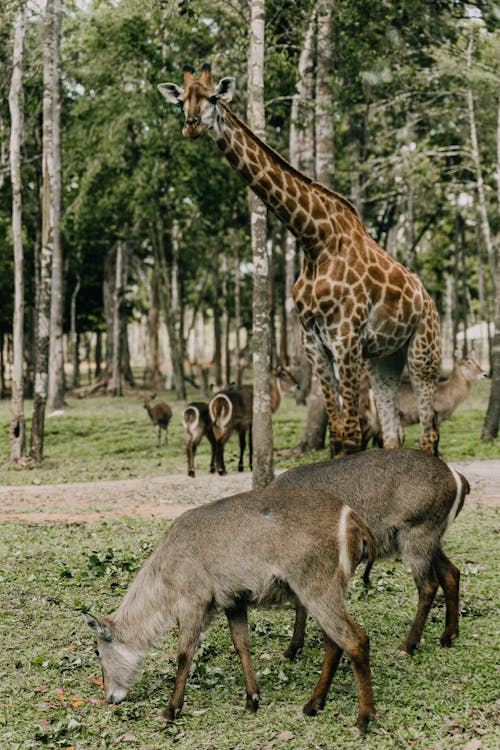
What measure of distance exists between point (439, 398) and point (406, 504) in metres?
11.1

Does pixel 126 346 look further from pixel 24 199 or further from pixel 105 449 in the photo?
pixel 105 449

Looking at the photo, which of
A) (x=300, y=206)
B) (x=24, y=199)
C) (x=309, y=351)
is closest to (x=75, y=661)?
(x=309, y=351)

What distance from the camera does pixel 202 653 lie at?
6.34 meters

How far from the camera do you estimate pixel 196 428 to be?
49.4 ft

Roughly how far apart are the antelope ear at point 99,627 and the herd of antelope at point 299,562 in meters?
0.01

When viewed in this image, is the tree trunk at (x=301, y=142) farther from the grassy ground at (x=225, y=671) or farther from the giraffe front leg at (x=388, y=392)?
the grassy ground at (x=225, y=671)

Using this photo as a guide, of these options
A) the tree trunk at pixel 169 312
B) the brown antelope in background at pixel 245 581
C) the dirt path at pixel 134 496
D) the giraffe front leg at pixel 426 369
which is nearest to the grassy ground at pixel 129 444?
the dirt path at pixel 134 496

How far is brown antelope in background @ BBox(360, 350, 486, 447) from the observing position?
14891 millimetres

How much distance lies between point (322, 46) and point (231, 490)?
7.38 m

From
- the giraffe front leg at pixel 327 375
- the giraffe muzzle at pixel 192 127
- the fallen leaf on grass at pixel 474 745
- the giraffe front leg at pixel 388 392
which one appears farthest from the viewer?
the giraffe front leg at pixel 388 392

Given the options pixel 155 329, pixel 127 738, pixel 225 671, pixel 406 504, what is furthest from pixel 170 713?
pixel 155 329

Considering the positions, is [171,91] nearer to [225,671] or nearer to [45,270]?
[225,671]

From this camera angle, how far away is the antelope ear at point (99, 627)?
5277mm

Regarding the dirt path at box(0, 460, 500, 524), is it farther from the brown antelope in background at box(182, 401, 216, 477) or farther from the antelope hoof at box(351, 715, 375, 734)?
the antelope hoof at box(351, 715, 375, 734)
